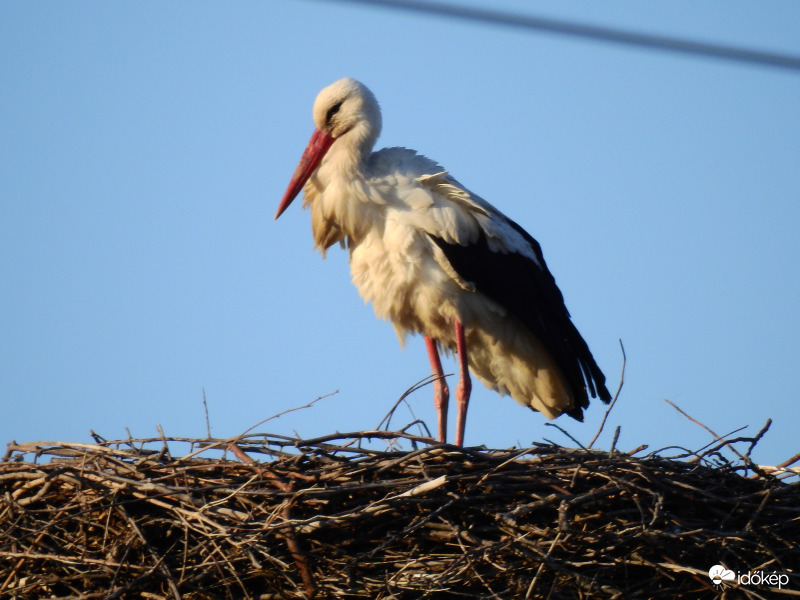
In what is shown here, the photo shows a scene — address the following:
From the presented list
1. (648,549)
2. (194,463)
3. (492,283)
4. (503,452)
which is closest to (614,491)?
(648,549)

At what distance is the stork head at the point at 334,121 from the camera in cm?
525

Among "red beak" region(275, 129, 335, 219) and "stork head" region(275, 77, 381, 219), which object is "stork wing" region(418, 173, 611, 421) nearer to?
"stork head" region(275, 77, 381, 219)

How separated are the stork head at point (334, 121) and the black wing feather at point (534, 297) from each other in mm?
797

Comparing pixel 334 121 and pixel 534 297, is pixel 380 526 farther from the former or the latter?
pixel 334 121

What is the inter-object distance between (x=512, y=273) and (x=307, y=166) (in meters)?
1.13

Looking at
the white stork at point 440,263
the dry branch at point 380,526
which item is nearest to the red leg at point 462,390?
the white stork at point 440,263

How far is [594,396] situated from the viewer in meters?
5.24

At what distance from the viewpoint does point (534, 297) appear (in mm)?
5121

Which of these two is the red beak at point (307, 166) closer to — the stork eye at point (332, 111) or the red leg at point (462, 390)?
the stork eye at point (332, 111)

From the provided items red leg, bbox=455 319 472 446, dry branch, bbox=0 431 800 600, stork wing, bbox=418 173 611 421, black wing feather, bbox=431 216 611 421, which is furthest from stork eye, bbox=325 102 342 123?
dry branch, bbox=0 431 800 600

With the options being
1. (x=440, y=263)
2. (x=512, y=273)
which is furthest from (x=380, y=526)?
(x=512, y=273)

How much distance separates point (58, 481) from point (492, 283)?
2.17 meters

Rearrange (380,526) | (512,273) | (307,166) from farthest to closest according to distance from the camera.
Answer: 1. (307,166)
2. (512,273)
3. (380,526)

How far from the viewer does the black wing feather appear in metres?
4.90
